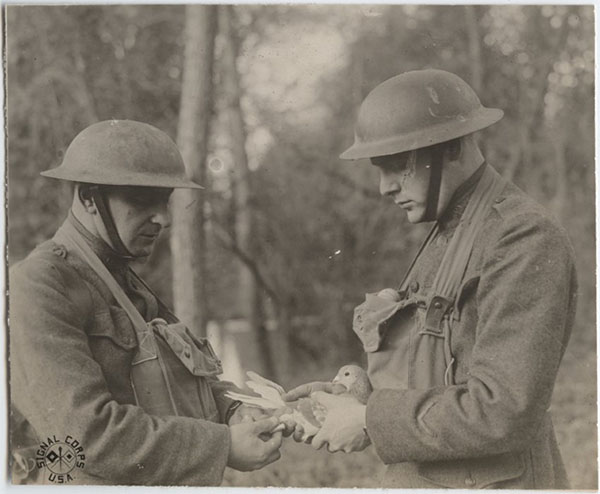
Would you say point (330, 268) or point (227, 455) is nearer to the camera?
point (227, 455)

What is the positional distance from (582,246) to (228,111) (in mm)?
1950

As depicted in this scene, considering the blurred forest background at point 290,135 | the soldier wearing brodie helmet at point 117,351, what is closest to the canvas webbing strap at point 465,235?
the blurred forest background at point 290,135

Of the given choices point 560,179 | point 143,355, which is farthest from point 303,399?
point 560,179

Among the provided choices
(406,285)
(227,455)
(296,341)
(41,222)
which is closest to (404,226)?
(406,285)

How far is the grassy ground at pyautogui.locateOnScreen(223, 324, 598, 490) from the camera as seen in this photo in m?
4.15

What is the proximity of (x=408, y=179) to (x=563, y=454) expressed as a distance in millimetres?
1573

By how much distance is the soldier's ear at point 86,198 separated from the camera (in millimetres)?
4145

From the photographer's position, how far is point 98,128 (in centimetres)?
430

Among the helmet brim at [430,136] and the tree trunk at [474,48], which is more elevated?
the tree trunk at [474,48]

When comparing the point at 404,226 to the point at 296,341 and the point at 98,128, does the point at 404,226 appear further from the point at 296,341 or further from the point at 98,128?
the point at 98,128

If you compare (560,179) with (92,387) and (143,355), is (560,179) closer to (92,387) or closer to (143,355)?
(143,355)

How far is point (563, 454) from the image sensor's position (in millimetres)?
4184

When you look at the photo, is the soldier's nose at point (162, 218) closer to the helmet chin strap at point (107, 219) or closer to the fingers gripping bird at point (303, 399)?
the helmet chin strap at point (107, 219)

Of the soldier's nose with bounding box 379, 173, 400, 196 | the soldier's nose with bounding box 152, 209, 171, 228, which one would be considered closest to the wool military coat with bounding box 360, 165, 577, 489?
the soldier's nose with bounding box 379, 173, 400, 196
